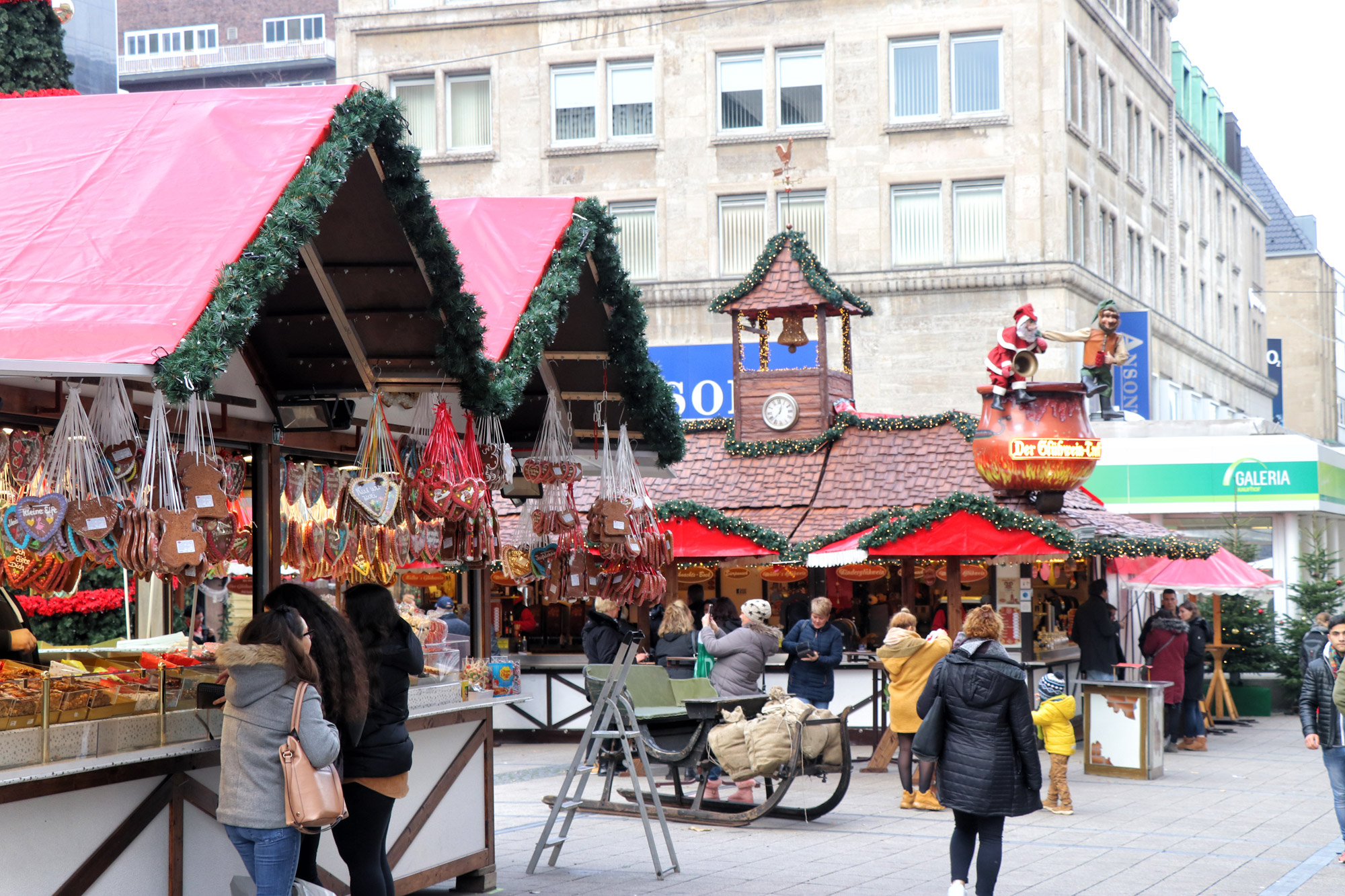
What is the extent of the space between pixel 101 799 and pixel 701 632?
796cm

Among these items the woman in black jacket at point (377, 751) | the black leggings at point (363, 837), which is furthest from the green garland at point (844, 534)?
the black leggings at point (363, 837)

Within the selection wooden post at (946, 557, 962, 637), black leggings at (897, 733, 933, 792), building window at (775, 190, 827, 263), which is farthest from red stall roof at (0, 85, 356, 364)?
building window at (775, 190, 827, 263)

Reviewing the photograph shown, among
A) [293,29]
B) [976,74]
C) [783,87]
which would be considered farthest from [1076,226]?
[293,29]

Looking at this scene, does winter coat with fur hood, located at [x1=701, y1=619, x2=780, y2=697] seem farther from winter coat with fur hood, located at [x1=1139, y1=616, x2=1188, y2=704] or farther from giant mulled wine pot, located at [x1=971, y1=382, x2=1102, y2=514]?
winter coat with fur hood, located at [x1=1139, y1=616, x2=1188, y2=704]

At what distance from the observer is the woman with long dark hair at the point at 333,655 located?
21.5 ft

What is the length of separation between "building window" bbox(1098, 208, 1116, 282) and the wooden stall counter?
89.6 ft

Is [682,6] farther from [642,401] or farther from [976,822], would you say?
[976,822]

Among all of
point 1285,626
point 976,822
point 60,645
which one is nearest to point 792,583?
point 1285,626

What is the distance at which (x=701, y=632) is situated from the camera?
13984mm

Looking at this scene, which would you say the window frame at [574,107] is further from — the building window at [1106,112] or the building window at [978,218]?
the building window at [1106,112]

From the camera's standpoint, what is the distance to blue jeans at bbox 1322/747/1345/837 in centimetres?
986

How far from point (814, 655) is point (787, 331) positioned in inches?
299

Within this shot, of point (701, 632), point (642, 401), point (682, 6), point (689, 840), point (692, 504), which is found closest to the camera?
point (642, 401)

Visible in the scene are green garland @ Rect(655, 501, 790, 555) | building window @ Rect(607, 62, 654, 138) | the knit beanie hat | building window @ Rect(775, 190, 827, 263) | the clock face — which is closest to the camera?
the knit beanie hat
